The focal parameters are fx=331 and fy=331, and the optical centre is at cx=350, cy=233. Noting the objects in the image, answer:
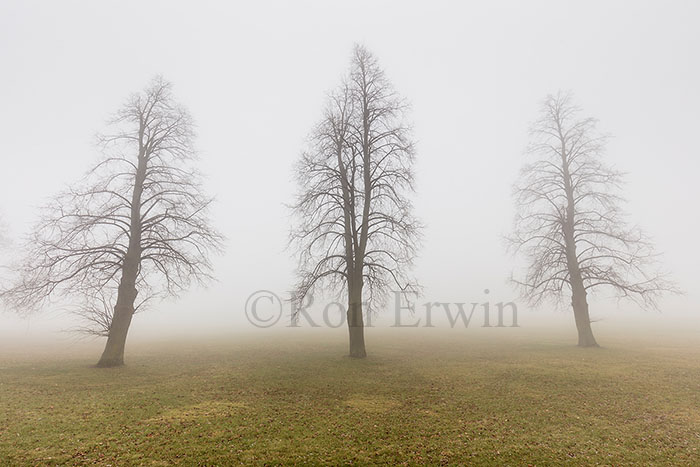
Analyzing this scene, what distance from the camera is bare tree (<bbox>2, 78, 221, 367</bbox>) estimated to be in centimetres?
1554

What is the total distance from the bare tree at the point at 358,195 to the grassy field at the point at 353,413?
4.54 m

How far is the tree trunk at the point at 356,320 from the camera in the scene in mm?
18609

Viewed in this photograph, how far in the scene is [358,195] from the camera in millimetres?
19688

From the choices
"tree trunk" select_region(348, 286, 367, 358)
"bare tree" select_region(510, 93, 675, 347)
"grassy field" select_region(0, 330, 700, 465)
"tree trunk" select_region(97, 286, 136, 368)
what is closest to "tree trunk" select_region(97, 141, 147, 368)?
"tree trunk" select_region(97, 286, 136, 368)

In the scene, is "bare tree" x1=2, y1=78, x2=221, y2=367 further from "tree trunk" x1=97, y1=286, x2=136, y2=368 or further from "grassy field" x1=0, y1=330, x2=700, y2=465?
"grassy field" x1=0, y1=330, x2=700, y2=465

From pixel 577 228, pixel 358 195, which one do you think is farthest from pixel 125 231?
pixel 577 228

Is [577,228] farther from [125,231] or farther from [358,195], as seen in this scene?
[125,231]

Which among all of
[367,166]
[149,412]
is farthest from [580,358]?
[149,412]

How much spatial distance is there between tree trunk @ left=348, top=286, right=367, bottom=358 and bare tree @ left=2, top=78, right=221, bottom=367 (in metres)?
7.76

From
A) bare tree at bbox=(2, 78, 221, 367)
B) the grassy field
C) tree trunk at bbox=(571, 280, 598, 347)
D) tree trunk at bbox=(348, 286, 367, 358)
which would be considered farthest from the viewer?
tree trunk at bbox=(571, 280, 598, 347)

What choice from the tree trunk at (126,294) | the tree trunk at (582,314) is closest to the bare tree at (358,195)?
the tree trunk at (126,294)

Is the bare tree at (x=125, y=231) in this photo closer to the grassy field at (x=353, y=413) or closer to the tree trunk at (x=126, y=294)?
the tree trunk at (x=126, y=294)

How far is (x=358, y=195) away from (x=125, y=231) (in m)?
12.6

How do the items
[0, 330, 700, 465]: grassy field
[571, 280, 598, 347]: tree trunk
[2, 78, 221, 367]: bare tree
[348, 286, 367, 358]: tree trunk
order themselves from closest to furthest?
[0, 330, 700, 465]: grassy field → [2, 78, 221, 367]: bare tree → [348, 286, 367, 358]: tree trunk → [571, 280, 598, 347]: tree trunk
